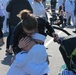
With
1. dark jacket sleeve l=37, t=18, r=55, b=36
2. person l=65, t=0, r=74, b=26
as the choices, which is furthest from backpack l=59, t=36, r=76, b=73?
person l=65, t=0, r=74, b=26

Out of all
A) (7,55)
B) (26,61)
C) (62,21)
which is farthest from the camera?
(62,21)

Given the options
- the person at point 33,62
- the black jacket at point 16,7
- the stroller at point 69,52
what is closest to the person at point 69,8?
the black jacket at point 16,7

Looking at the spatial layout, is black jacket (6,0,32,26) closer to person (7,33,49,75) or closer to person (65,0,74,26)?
person (7,33,49,75)

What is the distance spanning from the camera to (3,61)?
8.34 meters

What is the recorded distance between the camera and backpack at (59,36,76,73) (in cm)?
369

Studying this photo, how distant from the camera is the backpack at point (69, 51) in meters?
3.69

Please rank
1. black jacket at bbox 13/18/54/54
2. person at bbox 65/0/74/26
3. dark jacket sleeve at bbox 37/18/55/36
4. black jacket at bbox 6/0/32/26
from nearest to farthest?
black jacket at bbox 13/18/54/54 < dark jacket sleeve at bbox 37/18/55/36 < black jacket at bbox 6/0/32/26 < person at bbox 65/0/74/26

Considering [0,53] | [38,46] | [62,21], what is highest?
[38,46]

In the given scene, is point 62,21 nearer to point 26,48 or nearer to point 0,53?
point 0,53

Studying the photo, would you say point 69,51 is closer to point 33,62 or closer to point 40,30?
point 33,62

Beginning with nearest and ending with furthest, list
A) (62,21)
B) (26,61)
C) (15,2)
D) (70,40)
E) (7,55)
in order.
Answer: (26,61)
(70,40)
(15,2)
(7,55)
(62,21)

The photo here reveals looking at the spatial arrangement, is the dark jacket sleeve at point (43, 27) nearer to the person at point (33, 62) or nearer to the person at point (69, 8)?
the person at point (33, 62)

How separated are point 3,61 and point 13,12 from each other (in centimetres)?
128

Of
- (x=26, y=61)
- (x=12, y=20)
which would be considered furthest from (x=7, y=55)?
(x=26, y=61)
